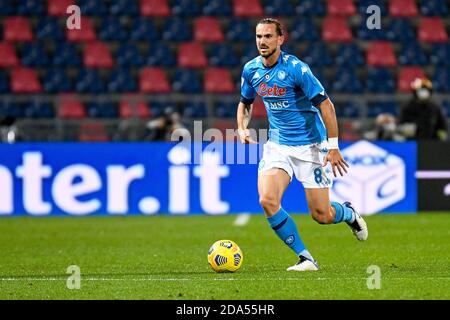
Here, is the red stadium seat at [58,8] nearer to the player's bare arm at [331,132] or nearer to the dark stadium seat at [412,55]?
the dark stadium seat at [412,55]

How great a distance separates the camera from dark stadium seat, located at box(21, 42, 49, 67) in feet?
68.0

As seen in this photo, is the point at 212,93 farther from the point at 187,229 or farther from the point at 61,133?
the point at 187,229

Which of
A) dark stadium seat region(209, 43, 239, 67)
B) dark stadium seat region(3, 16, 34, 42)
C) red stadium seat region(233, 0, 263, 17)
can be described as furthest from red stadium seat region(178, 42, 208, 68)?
dark stadium seat region(3, 16, 34, 42)

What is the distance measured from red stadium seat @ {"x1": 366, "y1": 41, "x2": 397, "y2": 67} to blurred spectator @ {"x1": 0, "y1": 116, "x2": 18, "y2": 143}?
Answer: 772 cm

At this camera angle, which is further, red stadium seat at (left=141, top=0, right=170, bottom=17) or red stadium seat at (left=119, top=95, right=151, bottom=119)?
red stadium seat at (left=141, top=0, right=170, bottom=17)

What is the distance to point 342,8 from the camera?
2184cm

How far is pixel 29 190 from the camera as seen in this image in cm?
1538

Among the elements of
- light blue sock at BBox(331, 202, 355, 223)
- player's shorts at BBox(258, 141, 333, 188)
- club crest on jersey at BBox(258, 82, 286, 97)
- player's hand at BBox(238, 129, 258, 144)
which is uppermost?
club crest on jersey at BBox(258, 82, 286, 97)

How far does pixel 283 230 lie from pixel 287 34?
12.8 m

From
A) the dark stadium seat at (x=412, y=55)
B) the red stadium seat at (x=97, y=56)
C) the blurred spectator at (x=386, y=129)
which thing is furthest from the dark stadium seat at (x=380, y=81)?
the red stadium seat at (x=97, y=56)

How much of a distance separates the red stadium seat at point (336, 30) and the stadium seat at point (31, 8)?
18.5ft

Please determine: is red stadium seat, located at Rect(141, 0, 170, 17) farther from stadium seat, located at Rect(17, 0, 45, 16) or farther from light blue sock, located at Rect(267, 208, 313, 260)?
light blue sock, located at Rect(267, 208, 313, 260)

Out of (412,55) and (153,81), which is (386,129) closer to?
(412,55)

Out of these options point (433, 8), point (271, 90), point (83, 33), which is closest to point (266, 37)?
point (271, 90)
